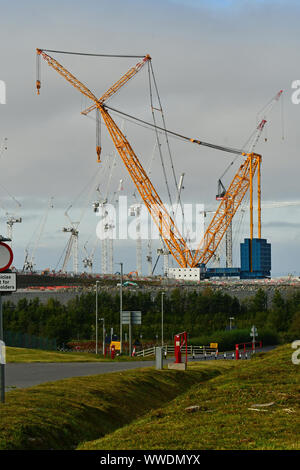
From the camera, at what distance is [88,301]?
13025 cm

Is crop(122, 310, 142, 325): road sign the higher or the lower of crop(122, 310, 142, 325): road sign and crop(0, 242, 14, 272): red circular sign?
the lower

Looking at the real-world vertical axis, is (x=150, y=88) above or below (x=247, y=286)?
above

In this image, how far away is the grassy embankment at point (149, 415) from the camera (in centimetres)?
1348

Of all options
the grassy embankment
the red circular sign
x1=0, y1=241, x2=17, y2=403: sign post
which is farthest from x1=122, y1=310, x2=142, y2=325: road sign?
the red circular sign

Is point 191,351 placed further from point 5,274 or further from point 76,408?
point 5,274

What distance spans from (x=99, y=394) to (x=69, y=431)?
18.6 feet

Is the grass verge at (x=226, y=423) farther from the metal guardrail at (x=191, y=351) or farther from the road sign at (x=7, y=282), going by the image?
the metal guardrail at (x=191, y=351)

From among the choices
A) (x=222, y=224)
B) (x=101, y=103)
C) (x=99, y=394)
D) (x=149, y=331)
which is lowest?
(x=149, y=331)

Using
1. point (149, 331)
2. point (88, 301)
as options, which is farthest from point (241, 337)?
point (88, 301)

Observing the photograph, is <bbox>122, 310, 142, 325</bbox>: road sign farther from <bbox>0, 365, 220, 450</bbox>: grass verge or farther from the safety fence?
<bbox>0, 365, 220, 450</bbox>: grass verge

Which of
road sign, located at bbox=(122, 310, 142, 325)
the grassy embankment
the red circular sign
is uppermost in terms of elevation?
the red circular sign

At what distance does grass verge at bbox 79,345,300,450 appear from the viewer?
42.2ft

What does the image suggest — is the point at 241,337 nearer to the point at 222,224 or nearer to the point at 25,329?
the point at 25,329

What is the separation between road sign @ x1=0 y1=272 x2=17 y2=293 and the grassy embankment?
2717 mm
